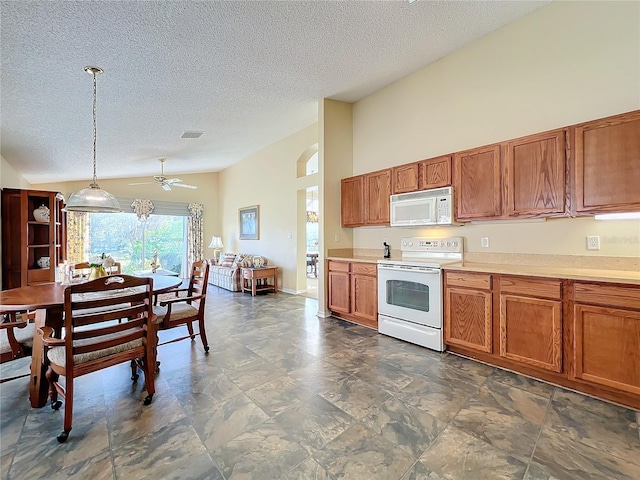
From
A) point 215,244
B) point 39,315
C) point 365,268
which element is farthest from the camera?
point 215,244

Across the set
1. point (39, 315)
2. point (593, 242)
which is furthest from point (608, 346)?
point (39, 315)

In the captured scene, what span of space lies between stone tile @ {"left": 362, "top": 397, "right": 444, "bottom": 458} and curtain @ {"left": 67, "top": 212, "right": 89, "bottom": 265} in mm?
7607

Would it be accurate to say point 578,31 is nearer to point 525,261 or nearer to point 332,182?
point 525,261

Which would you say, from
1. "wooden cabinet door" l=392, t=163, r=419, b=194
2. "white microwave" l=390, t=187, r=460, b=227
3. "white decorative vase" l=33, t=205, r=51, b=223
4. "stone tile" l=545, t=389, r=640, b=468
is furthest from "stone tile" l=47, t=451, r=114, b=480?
"white decorative vase" l=33, t=205, r=51, b=223

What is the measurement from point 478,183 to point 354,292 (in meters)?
2.04

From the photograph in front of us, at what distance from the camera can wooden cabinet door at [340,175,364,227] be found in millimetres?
4332

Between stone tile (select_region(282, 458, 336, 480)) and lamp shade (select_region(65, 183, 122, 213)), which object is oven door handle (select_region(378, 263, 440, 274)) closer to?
stone tile (select_region(282, 458, 336, 480))

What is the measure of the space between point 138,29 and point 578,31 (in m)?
3.76

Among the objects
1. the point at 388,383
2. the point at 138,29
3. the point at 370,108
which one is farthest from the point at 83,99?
the point at 388,383

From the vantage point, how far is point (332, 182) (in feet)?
14.9

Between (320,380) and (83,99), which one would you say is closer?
(320,380)

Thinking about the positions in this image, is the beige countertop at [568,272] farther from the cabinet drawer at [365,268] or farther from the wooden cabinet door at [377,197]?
the wooden cabinet door at [377,197]

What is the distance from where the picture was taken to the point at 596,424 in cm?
190

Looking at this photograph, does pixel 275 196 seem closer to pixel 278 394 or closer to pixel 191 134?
pixel 191 134
